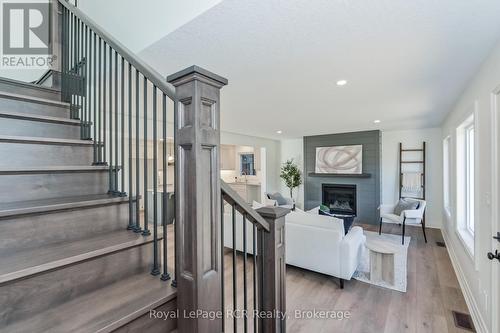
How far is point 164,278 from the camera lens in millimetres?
1145

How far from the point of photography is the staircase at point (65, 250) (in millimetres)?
859

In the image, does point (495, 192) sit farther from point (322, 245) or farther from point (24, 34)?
point (24, 34)

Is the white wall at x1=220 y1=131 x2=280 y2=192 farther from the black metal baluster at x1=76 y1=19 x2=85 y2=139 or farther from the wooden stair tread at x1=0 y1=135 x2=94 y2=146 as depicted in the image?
the wooden stair tread at x1=0 y1=135 x2=94 y2=146

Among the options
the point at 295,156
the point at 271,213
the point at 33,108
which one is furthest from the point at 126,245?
the point at 295,156

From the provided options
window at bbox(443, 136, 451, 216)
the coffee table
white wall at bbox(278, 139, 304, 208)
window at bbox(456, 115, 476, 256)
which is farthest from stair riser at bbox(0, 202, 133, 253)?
white wall at bbox(278, 139, 304, 208)

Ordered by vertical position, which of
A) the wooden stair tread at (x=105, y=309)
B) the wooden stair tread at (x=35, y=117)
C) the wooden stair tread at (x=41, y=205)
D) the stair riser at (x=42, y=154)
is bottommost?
the wooden stair tread at (x=105, y=309)

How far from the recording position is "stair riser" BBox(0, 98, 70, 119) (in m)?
1.73

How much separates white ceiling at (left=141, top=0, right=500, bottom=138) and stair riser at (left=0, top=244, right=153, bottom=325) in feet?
4.89

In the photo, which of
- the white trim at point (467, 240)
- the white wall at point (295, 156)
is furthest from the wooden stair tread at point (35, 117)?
the white wall at point (295, 156)

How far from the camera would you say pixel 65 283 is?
0.97 m

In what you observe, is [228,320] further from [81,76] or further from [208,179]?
[81,76]

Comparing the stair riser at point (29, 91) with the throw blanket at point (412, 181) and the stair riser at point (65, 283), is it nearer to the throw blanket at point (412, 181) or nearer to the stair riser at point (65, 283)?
the stair riser at point (65, 283)

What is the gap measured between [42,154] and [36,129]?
0.33 metres

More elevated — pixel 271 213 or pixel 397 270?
pixel 271 213
